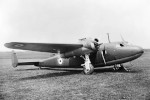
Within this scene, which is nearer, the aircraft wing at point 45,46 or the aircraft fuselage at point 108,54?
the aircraft wing at point 45,46

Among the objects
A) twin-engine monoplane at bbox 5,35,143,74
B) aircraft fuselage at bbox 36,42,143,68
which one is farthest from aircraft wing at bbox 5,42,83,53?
aircraft fuselage at bbox 36,42,143,68

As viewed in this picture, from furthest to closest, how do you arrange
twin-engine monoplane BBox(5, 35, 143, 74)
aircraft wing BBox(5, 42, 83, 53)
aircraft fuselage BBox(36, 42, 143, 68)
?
aircraft fuselage BBox(36, 42, 143, 68)
twin-engine monoplane BBox(5, 35, 143, 74)
aircraft wing BBox(5, 42, 83, 53)

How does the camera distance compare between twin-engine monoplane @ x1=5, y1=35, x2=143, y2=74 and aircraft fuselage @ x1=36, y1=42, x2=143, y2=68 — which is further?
aircraft fuselage @ x1=36, y1=42, x2=143, y2=68

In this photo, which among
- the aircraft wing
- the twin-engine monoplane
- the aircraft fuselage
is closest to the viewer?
the aircraft wing

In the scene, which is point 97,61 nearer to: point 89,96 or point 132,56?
point 132,56

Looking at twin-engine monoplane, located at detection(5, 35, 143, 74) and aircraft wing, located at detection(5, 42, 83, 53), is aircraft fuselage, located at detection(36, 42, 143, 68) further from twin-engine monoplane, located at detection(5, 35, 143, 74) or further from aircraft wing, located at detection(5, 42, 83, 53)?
aircraft wing, located at detection(5, 42, 83, 53)

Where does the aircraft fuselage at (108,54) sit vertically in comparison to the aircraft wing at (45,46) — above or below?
below

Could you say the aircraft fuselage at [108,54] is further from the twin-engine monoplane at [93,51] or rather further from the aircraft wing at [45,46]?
the aircraft wing at [45,46]

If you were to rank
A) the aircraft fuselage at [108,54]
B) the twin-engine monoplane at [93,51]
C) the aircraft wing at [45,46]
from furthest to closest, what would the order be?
the aircraft fuselage at [108,54] < the twin-engine monoplane at [93,51] < the aircraft wing at [45,46]

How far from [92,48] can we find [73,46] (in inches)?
51.8

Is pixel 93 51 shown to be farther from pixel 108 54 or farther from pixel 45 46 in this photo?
pixel 45 46

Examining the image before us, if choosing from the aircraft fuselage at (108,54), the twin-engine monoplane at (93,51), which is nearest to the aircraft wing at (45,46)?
the twin-engine monoplane at (93,51)

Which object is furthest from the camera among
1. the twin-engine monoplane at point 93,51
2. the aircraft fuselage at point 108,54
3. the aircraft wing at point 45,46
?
the aircraft fuselage at point 108,54

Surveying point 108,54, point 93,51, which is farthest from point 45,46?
point 108,54
